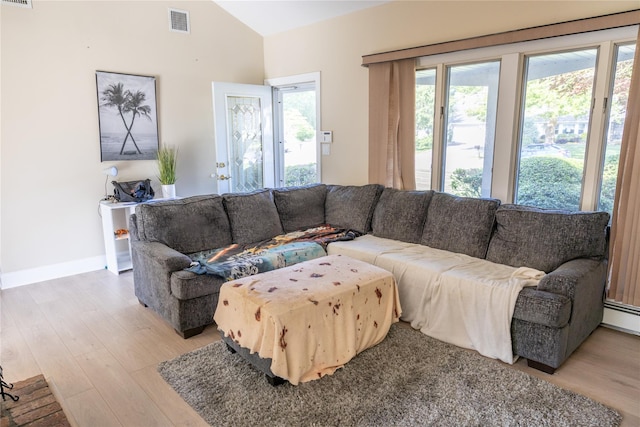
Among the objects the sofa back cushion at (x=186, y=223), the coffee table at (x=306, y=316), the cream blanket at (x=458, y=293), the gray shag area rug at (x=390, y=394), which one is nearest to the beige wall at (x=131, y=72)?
the sofa back cushion at (x=186, y=223)

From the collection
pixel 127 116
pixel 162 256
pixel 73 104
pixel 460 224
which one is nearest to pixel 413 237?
pixel 460 224

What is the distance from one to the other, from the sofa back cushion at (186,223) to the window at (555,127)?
2534 millimetres

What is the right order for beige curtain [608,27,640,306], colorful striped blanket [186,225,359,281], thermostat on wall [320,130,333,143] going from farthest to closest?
thermostat on wall [320,130,333,143] → colorful striped blanket [186,225,359,281] → beige curtain [608,27,640,306]

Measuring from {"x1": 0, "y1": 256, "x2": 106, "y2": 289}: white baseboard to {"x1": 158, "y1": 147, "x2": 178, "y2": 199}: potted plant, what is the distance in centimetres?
97

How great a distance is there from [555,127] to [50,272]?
15.5 feet

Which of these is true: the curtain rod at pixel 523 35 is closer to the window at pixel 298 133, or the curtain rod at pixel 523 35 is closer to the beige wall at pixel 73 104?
the window at pixel 298 133

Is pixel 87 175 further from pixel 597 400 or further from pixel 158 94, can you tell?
pixel 597 400

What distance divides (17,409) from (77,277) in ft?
8.88

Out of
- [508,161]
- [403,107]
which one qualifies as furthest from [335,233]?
[508,161]

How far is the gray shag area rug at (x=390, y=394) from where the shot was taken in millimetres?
1944

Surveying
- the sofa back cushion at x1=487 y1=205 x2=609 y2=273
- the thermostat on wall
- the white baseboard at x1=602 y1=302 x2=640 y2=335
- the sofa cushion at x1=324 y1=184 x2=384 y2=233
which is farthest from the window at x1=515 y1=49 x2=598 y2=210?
the thermostat on wall

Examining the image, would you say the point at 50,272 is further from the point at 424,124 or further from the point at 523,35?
the point at 523,35

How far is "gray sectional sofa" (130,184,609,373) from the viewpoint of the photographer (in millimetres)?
2357

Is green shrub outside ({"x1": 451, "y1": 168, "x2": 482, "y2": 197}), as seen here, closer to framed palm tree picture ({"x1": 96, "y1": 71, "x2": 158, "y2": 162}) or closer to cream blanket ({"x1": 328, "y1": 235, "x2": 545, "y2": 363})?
cream blanket ({"x1": 328, "y1": 235, "x2": 545, "y2": 363})
